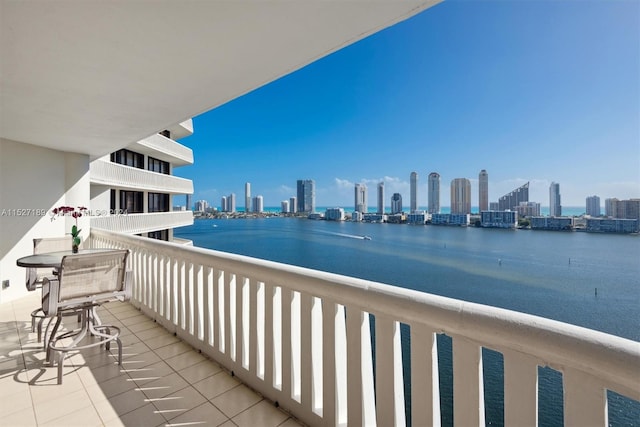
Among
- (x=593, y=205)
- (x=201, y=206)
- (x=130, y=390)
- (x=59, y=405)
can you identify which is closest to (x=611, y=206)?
(x=593, y=205)

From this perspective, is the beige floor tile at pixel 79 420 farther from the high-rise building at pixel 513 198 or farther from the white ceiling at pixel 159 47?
the high-rise building at pixel 513 198

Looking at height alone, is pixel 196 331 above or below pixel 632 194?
below

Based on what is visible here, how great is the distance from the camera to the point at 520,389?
3.13 feet

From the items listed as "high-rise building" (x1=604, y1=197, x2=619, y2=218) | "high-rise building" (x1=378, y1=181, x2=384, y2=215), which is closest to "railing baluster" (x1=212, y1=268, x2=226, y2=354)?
"high-rise building" (x1=604, y1=197, x2=619, y2=218)

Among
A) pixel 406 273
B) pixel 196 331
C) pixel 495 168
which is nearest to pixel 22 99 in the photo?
pixel 196 331

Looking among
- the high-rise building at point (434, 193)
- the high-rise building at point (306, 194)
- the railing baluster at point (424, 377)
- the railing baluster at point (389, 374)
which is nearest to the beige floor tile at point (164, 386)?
the railing baluster at point (389, 374)

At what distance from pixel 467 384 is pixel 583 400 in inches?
14.1

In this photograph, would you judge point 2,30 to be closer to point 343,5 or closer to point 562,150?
point 343,5

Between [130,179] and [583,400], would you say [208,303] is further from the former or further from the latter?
[130,179]

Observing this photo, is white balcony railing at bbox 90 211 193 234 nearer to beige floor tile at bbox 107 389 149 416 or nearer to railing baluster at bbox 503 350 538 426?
beige floor tile at bbox 107 389 149 416

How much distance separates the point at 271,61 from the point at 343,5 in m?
0.84

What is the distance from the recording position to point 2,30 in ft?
5.73

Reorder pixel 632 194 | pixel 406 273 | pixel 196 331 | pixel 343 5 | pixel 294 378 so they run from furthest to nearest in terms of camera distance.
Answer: pixel 406 273 → pixel 632 194 → pixel 196 331 → pixel 294 378 → pixel 343 5

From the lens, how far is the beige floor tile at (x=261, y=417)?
181cm
